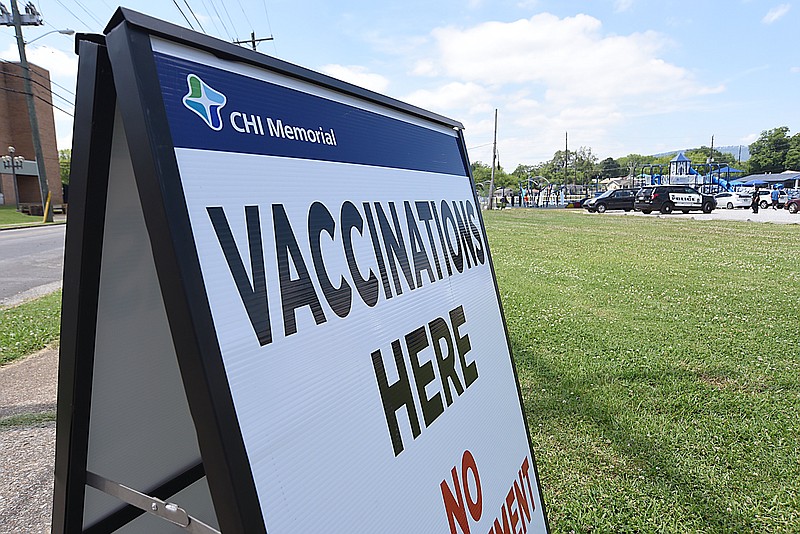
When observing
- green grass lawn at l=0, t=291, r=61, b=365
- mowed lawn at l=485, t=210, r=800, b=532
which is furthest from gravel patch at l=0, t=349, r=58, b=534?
mowed lawn at l=485, t=210, r=800, b=532

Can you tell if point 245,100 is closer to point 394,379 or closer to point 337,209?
Answer: point 337,209

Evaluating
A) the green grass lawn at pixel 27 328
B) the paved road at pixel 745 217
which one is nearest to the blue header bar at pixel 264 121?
the green grass lawn at pixel 27 328

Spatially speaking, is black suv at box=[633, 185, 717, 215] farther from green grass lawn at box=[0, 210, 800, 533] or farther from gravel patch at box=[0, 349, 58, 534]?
gravel patch at box=[0, 349, 58, 534]

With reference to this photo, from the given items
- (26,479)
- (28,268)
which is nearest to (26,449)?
(26,479)

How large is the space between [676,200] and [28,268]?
97.3 ft

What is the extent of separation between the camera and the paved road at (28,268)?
8.05 m

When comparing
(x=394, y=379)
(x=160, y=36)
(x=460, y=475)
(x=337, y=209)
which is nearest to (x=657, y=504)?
(x=460, y=475)

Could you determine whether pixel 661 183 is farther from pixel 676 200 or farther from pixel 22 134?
pixel 22 134

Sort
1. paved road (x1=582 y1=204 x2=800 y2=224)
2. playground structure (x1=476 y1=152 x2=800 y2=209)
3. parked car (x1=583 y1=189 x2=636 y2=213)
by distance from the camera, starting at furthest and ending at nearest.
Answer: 1. playground structure (x1=476 y1=152 x2=800 y2=209)
2. parked car (x1=583 y1=189 x2=636 y2=213)
3. paved road (x1=582 y1=204 x2=800 y2=224)

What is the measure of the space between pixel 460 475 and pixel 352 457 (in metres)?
0.51

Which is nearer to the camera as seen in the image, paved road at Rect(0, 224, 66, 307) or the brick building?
paved road at Rect(0, 224, 66, 307)

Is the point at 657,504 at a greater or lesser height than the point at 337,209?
lesser

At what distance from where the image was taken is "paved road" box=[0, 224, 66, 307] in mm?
8055

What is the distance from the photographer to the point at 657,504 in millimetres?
2621
